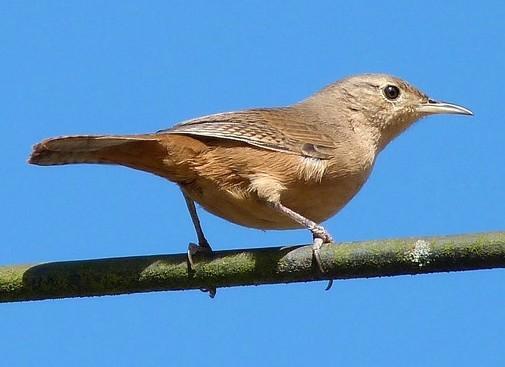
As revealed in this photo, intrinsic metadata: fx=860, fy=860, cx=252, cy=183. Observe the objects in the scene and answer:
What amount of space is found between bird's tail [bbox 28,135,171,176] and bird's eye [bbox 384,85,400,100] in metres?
2.31

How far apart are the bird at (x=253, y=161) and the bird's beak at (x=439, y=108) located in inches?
32.2

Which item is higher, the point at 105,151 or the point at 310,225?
the point at 105,151

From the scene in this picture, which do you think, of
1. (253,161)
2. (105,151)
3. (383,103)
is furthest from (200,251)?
(383,103)

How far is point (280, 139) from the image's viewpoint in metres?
5.63

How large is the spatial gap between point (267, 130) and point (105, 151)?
1.23 m

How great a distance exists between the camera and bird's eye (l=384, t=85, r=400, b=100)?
680cm

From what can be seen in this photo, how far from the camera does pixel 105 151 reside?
4.86 metres

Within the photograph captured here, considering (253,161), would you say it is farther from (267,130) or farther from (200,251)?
(200,251)

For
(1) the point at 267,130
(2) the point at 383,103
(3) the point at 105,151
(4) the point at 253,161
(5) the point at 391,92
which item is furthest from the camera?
(5) the point at 391,92

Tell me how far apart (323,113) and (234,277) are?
312 centimetres

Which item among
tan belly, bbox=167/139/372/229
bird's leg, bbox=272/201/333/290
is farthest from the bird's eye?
bird's leg, bbox=272/201/333/290

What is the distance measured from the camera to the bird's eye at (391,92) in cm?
680

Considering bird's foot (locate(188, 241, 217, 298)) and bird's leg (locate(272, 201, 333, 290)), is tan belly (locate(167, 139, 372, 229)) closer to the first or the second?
Answer: bird's leg (locate(272, 201, 333, 290))

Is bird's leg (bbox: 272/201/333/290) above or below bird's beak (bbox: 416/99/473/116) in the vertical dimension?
below
